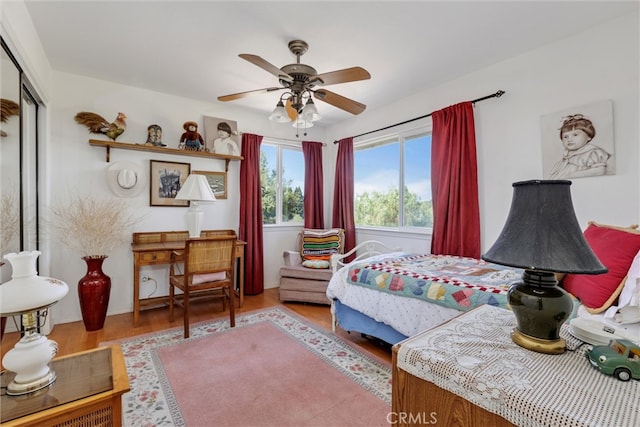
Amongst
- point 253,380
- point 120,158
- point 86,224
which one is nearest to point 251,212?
point 120,158

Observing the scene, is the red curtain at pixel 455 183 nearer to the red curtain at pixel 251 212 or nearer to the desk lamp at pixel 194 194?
the red curtain at pixel 251 212

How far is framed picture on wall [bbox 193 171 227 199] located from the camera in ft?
12.1

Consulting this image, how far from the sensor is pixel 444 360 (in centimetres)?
82

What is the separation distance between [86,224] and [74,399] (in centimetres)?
225

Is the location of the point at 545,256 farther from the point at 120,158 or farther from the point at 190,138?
the point at 120,158

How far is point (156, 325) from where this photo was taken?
286cm

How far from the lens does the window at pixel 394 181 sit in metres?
3.41

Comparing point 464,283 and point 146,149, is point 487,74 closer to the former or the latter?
point 464,283

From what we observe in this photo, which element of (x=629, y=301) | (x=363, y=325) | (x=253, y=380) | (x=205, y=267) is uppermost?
(x=629, y=301)

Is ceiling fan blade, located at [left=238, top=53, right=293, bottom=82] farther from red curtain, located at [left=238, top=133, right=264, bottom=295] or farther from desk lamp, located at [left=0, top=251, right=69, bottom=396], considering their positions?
red curtain, located at [left=238, top=133, right=264, bottom=295]

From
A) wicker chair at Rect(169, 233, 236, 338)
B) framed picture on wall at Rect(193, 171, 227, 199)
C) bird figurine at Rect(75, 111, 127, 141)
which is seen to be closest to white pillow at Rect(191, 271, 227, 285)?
wicker chair at Rect(169, 233, 236, 338)

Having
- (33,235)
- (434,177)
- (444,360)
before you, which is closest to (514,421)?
(444,360)

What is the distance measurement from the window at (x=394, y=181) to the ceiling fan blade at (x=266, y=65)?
1908mm

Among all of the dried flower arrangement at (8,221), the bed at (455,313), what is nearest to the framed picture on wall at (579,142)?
the bed at (455,313)
